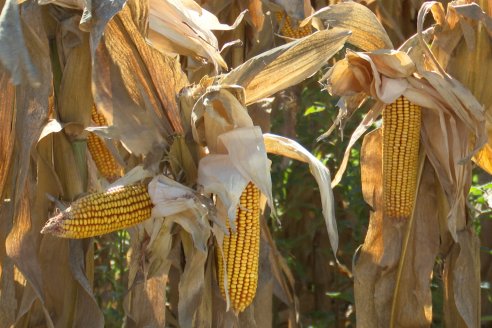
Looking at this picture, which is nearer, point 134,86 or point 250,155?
point 250,155

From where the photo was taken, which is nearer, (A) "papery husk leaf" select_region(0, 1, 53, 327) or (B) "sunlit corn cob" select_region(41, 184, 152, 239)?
(B) "sunlit corn cob" select_region(41, 184, 152, 239)

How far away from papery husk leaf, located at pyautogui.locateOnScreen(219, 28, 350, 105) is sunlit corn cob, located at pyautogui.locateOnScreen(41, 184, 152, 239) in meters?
0.39

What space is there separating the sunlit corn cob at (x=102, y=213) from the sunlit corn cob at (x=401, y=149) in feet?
3.19

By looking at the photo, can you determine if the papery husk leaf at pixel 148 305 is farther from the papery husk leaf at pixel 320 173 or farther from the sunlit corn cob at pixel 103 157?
the papery husk leaf at pixel 320 173

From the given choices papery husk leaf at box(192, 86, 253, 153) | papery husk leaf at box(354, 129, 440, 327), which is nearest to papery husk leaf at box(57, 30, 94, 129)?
papery husk leaf at box(192, 86, 253, 153)

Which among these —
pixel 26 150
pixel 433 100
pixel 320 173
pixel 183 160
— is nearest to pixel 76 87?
pixel 26 150

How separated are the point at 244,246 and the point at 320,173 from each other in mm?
284

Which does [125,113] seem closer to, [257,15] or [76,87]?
[76,87]

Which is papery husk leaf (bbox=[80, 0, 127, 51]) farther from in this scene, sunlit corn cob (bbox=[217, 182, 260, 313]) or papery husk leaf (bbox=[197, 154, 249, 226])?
sunlit corn cob (bbox=[217, 182, 260, 313])

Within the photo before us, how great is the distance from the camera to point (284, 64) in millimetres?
2734

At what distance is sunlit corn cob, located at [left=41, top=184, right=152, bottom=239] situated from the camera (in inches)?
94.3

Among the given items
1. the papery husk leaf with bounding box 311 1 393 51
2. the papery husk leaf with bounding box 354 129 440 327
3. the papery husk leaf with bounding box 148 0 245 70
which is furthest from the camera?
the papery husk leaf with bounding box 354 129 440 327

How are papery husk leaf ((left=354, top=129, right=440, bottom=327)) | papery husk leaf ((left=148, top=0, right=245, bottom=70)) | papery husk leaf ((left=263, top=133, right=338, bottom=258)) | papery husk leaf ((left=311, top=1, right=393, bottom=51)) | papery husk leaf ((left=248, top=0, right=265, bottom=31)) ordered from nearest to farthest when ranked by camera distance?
papery husk leaf ((left=263, top=133, right=338, bottom=258)), papery husk leaf ((left=148, top=0, right=245, bottom=70)), papery husk leaf ((left=311, top=1, right=393, bottom=51)), papery husk leaf ((left=354, top=129, right=440, bottom=327)), papery husk leaf ((left=248, top=0, right=265, bottom=31))

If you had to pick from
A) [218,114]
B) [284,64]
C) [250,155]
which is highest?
[284,64]
